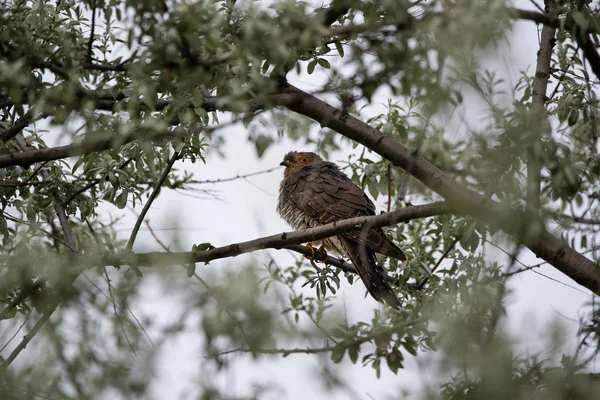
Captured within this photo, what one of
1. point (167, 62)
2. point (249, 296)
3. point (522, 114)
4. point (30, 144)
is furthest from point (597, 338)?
point (30, 144)

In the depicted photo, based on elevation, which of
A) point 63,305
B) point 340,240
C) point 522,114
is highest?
point 340,240

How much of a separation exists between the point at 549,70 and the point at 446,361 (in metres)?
2.44

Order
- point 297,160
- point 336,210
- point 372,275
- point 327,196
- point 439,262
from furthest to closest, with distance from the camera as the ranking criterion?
point 297,160 → point 327,196 → point 336,210 → point 372,275 → point 439,262

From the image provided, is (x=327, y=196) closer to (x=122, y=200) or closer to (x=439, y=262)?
(x=439, y=262)

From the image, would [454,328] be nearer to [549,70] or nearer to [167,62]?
[167,62]

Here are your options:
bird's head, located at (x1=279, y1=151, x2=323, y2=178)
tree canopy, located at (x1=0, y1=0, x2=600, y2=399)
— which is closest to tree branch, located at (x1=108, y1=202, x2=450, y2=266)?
tree canopy, located at (x1=0, y1=0, x2=600, y2=399)

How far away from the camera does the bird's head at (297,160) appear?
7.73 m

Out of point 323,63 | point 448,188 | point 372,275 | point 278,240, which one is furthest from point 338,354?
point 323,63

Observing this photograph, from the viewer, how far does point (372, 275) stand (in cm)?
496

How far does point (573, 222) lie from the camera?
3.37m

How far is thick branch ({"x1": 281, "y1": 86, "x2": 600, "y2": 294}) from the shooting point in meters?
2.80

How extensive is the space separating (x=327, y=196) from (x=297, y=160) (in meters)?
1.72

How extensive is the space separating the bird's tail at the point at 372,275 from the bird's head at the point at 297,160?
244 cm

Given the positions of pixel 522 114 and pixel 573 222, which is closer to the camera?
pixel 522 114
